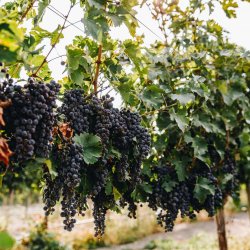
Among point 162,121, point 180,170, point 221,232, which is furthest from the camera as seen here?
point 221,232

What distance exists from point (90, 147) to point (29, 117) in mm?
525

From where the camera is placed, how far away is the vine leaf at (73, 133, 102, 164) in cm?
204

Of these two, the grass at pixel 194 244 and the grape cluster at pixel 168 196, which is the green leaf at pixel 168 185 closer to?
the grape cluster at pixel 168 196

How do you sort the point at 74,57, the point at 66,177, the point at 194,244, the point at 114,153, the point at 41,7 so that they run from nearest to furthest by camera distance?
1. the point at 66,177
2. the point at 41,7
3. the point at 74,57
4. the point at 114,153
5. the point at 194,244

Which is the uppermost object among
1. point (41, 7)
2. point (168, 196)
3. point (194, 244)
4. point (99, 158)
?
point (41, 7)

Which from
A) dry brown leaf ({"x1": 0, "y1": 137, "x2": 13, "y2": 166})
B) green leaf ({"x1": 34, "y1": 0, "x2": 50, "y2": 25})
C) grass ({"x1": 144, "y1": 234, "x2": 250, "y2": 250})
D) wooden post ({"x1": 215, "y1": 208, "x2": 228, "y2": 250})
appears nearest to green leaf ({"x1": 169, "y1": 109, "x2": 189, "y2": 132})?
green leaf ({"x1": 34, "y1": 0, "x2": 50, "y2": 25})

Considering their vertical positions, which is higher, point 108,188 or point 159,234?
point 108,188

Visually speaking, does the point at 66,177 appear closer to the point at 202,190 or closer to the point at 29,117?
the point at 29,117

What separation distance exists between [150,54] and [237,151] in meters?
1.85

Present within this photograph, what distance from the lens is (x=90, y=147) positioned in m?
2.07

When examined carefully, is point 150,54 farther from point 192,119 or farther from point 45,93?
A: point 45,93

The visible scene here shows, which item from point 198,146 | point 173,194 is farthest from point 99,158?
point 198,146

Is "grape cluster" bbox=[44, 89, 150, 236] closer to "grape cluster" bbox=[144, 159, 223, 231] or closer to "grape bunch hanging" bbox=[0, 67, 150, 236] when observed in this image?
"grape bunch hanging" bbox=[0, 67, 150, 236]

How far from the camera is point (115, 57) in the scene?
2.77m
